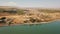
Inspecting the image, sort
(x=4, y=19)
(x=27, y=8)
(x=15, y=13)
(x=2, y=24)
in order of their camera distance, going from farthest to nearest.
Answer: (x=27, y=8), (x=15, y=13), (x=4, y=19), (x=2, y=24)

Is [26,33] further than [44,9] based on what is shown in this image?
No

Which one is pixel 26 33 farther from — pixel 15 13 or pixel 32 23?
pixel 15 13

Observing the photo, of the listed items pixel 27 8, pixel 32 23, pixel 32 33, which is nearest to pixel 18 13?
pixel 27 8

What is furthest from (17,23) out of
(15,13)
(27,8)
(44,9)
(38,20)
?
(44,9)

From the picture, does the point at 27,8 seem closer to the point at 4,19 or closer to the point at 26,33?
the point at 4,19

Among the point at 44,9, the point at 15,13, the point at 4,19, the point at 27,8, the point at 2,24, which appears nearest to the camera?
the point at 2,24

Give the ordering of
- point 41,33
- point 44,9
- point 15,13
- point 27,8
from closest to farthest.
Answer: point 41,33, point 15,13, point 27,8, point 44,9

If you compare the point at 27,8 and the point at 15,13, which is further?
the point at 27,8

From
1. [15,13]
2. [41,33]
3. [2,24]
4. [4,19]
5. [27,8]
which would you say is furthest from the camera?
[27,8]
